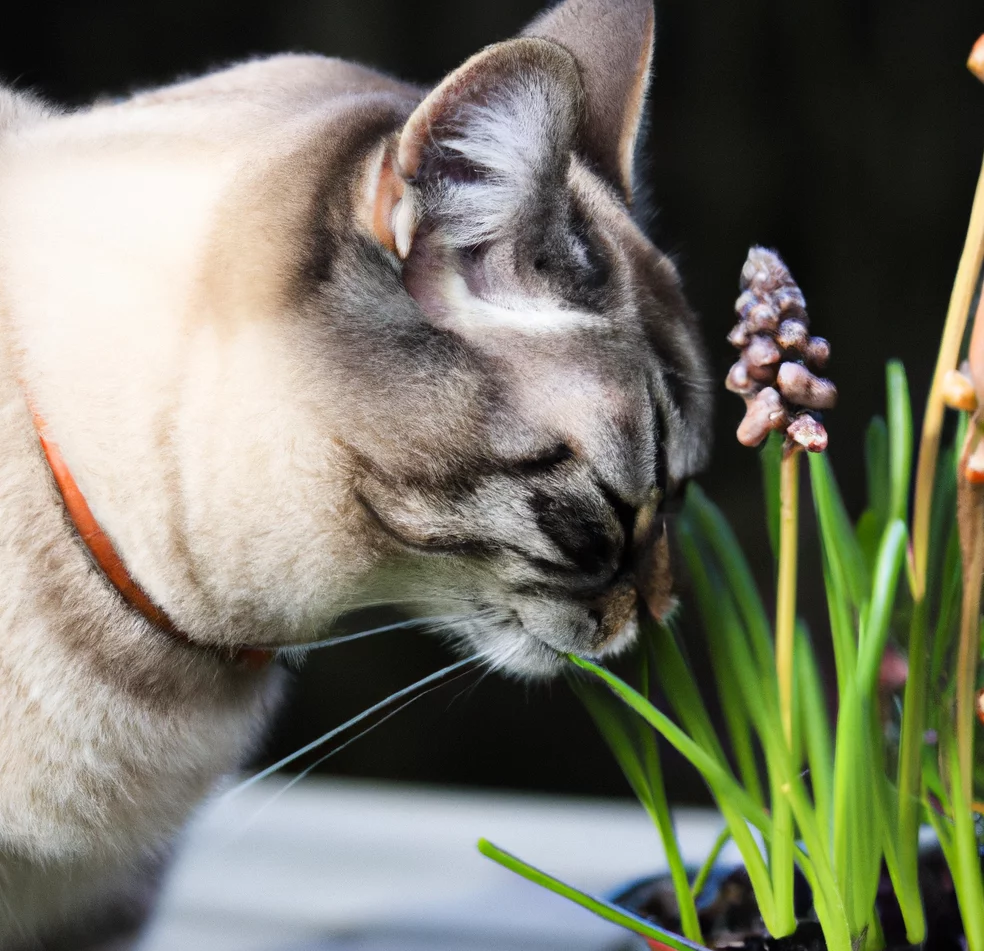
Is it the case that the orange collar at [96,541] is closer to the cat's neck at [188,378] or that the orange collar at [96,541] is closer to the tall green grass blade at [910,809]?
the cat's neck at [188,378]

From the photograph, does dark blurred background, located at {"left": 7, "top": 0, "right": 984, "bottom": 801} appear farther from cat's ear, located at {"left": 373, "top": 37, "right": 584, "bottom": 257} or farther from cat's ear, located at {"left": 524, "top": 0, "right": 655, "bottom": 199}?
cat's ear, located at {"left": 373, "top": 37, "right": 584, "bottom": 257}

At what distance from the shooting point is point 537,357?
0.56m

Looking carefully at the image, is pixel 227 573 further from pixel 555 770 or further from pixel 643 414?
pixel 555 770

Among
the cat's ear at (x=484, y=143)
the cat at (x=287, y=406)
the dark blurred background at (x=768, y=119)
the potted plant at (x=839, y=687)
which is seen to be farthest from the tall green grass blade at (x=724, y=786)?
the dark blurred background at (x=768, y=119)

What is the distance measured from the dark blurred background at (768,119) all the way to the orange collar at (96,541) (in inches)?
19.8

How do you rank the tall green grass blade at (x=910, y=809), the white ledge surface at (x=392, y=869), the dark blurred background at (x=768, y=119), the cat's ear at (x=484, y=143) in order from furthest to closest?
the dark blurred background at (x=768, y=119) → the white ledge surface at (x=392, y=869) → the tall green grass blade at (x=910, y=809) → the cat's ear at (x=484, y=143)

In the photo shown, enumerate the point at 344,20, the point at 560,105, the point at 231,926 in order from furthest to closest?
1. the point at 344,20
2. the point at 231,926
3. the point at 560,105

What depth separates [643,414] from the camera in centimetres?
59

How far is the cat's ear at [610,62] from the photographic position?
624mm

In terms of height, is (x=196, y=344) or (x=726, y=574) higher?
(x=196, y=344)

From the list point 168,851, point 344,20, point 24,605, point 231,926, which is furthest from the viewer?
point 344,20

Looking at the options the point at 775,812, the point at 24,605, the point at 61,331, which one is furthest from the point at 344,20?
the point at 775,812

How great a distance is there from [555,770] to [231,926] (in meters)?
0.54

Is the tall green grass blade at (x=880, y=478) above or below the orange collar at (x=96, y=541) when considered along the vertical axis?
below
